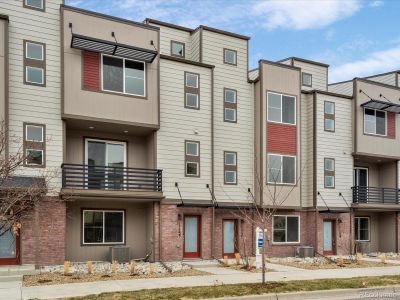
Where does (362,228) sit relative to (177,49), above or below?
below

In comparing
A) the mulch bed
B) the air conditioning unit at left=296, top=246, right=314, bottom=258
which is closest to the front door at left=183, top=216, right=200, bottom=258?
the mulch bed

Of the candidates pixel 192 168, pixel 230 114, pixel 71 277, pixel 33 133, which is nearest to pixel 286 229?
pixel 192 168

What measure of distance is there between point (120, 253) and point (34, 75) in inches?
330

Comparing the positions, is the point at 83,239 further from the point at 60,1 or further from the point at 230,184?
the point at 60,1

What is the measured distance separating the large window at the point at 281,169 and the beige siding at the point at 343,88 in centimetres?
774

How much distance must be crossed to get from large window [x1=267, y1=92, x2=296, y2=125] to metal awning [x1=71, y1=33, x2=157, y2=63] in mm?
7320

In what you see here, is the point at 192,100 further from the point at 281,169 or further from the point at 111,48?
the point at 281,169

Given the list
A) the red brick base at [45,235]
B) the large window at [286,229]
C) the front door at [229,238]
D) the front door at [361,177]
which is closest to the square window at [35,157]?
the red brick base at [45,235]

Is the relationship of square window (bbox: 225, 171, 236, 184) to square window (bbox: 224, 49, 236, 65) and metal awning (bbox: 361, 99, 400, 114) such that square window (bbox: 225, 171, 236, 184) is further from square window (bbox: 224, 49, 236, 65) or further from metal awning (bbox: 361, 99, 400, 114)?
metal awning (bbox: 361, 99, 400, 114)

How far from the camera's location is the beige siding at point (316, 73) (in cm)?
3175

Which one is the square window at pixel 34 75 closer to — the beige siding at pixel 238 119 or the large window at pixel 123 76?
the large window at pixel 123 76

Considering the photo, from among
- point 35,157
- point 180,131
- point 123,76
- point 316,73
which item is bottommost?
point 35,157

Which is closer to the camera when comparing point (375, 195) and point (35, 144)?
point (35, 144)

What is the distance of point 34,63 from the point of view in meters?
20.1
